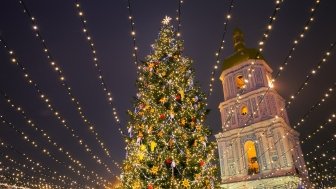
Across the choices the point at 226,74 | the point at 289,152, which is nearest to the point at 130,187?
the point at 289,152

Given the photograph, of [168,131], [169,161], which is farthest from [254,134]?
[169,161]

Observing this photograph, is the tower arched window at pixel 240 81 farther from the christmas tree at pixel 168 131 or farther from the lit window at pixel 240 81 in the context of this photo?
the christmas tree at pixel 168 131

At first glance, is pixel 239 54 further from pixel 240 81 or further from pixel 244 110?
pixel 244 110

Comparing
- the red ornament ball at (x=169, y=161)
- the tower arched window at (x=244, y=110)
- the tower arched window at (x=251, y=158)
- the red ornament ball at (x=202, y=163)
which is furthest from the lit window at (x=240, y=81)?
the red ornament ball at (x=169, y=161)

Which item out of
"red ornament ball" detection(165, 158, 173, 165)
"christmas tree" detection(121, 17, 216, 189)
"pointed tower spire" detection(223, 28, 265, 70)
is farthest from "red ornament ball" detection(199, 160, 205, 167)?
"pointed tower spire" detection(223, 28, 265, 70)

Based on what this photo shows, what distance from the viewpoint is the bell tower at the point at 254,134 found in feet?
61.7

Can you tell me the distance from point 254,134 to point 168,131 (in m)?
12.8

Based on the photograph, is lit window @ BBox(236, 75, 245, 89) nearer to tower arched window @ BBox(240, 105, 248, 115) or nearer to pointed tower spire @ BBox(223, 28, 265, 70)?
pointed tower spire @ BBox(223, 28, 265, 70)

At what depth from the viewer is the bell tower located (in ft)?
61.7

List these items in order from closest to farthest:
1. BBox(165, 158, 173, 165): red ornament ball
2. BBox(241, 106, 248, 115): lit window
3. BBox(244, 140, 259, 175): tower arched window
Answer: BBox(165, 158, 173, 165): red ornament ball → BBox(244, 140, 259, 175): tower arched window → BBox(241, 106, 248, 115): lit window

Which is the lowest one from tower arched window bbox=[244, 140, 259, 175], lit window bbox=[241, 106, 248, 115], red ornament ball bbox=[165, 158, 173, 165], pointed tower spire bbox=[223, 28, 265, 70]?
red ornament ball bbox=[165, 158, 173, 165]

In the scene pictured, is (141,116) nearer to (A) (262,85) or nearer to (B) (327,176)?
(A) (262,85)

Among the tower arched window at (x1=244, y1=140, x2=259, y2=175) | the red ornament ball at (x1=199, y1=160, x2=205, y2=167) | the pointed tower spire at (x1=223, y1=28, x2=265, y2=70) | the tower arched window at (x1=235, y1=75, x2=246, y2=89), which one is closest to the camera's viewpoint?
the red ornament ball at (x1=199, y1=160, x2=205, y2=167)

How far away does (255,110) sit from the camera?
20969 mm
